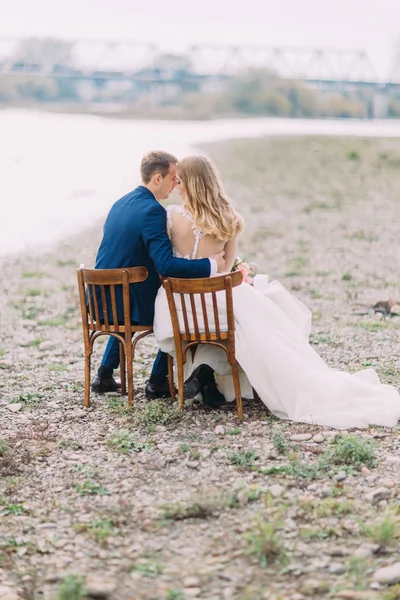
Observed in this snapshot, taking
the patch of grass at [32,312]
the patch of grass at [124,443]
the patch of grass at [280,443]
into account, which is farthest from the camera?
the patch of grass at [32,312]

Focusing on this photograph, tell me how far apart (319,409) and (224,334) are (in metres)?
0.86

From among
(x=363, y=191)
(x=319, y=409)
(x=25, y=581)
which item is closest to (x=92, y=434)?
(x=319, y=409)

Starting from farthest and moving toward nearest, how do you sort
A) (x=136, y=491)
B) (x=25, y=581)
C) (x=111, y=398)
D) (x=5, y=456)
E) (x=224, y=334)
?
(x=111, y=398)
(x=224, y=334)
(x=5, y=456)
(x=136, y=491)
(x=25, y=581)

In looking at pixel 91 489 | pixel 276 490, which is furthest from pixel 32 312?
pixel 276 490

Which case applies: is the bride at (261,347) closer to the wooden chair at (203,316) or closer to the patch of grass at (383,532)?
the wooden chair at (203,316)

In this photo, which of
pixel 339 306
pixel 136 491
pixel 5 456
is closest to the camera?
pixel 136 491

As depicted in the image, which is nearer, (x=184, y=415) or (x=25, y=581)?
(x=25, y=581)

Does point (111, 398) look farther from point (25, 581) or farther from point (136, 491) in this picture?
point (25, 581)

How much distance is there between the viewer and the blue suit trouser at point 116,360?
23.0 ft

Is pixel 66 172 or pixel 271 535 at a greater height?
pixel 66 172

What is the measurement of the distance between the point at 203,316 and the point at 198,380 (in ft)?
2.33

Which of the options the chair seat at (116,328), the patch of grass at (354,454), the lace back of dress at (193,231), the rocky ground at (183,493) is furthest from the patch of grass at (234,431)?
the lace back of dress at (193,231)

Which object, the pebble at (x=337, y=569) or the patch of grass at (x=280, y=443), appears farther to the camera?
the patch of grass at (x=280, y=443)

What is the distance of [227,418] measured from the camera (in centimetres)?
657
